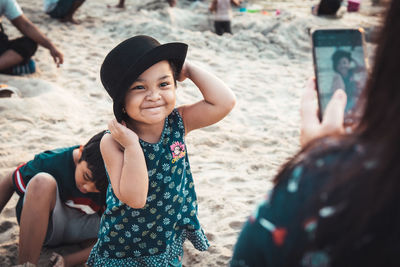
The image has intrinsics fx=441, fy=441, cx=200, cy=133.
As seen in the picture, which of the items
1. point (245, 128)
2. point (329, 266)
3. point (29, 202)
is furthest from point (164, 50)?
point (245, 128)

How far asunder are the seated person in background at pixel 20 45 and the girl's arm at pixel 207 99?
3097 millimetres

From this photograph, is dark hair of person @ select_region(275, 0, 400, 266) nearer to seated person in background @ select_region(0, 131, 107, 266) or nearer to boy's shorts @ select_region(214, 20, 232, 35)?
seated person in background @ select_region(0, 131, 107, 266)

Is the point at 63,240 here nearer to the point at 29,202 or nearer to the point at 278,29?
the point at 29,202

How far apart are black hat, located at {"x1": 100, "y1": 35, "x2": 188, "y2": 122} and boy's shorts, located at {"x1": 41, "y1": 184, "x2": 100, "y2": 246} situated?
0.94 meters

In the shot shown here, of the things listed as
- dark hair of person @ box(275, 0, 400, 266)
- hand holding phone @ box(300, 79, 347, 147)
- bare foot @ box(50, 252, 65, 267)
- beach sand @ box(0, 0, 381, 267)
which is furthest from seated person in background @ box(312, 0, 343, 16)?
dark hair of person @ box(275, 0, 400, 266)

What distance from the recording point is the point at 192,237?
2.13 meters

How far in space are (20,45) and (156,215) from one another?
150 inches

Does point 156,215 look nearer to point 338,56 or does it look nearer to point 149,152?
point 149,152

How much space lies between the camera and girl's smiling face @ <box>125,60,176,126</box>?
183cm

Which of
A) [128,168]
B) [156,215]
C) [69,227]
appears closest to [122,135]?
[128,168]

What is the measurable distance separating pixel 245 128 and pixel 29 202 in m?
2.44

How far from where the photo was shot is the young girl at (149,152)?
69.4 inches

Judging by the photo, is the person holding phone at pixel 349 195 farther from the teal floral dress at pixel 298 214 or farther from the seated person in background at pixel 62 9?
the seated person in background at pixel 62 9

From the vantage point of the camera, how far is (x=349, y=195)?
2.23ft
